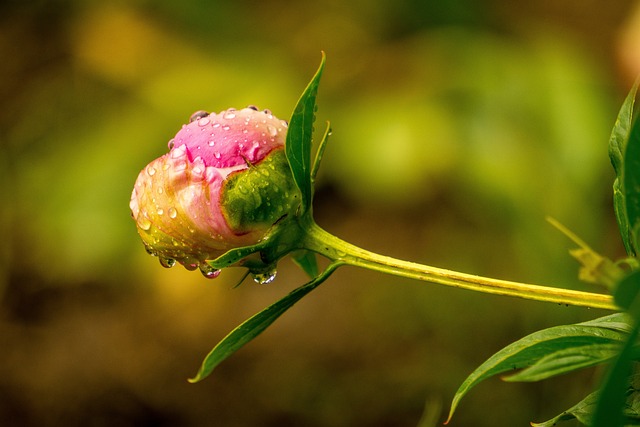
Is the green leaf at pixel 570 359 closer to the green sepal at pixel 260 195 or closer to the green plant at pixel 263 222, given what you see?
the green plant at pixel 263 222

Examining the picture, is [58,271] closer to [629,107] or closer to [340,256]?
[340,256]

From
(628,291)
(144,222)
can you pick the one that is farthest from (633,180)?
(144,222)

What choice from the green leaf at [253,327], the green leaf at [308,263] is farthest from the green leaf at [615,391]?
the green leaf at [308,263]

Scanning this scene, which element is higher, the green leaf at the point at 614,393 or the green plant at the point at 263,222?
the green leaf at the point at 614,393

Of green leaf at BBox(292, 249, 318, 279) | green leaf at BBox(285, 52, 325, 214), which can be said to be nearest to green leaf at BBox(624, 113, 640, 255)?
green leaf at BBox(285, 52, 325, 214)

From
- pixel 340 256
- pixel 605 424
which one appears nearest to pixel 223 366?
pixel 340 256
